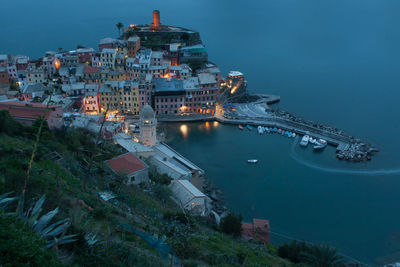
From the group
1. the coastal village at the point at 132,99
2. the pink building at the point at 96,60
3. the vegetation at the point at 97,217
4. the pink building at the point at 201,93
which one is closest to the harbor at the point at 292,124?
the pink building at the point at 201,93

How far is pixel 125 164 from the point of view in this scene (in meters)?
19.9

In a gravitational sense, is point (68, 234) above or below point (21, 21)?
below

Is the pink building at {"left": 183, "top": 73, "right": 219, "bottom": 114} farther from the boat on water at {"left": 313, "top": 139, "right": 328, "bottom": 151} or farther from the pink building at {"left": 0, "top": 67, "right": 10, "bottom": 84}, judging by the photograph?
the pink building at {"left": 0, "top": 67, "right": 10, "bottom": 84}

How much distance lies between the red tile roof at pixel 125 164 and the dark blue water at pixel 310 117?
6.89 m

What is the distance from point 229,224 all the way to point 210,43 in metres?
63.4

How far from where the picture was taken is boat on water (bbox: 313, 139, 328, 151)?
30.6 m

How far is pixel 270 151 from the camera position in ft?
100

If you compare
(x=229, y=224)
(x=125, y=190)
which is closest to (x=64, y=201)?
(x=125, y=190)

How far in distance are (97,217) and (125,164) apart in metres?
9.24

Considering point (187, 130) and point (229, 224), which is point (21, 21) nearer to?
point (187, 130)

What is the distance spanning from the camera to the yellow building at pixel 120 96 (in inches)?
1369

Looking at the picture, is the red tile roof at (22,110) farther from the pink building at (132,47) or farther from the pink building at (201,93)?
the pink building at (132,47)

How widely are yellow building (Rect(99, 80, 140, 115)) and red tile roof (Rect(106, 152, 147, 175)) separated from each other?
15093 millimetres

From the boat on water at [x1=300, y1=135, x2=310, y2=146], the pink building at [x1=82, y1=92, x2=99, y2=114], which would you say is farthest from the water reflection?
the boat on water at [x1=300, y1=135, x2=310, y2=146]
